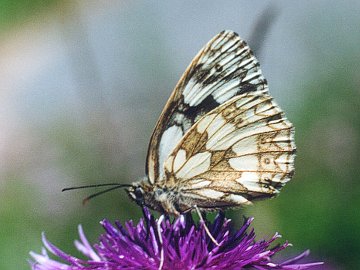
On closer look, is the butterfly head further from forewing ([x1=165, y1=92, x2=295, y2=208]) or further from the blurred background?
the blurred background

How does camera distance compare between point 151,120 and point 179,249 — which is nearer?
point 179,249

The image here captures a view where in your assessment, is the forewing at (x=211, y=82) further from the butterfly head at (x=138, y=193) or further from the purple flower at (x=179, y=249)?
the purple flower at (x=179, y=249)

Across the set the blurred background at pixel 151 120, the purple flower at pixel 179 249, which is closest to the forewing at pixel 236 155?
the purple flower at pixel 179 249

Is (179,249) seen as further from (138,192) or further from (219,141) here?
(219,141)

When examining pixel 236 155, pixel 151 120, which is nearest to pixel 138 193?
pixel 236 155

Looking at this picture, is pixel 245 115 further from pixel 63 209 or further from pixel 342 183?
pixel 63 209

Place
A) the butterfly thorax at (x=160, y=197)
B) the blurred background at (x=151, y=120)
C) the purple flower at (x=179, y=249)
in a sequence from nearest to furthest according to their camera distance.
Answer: the purple flower at (x=179, y=249)
the butterfly thorax at (x=160, y=197)
the blurred background at (x=151, y=120)

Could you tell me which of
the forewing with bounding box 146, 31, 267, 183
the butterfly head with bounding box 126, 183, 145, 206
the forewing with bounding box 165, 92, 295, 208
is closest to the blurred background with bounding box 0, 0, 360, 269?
the forewing with bounding box 146, 31, 267, 183

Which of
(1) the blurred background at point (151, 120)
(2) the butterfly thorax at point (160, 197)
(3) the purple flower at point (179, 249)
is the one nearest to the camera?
(3) the purple flower at point (179, 249)
